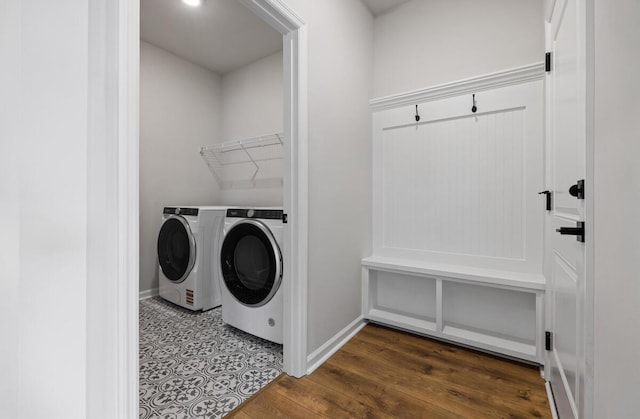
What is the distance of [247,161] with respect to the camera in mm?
3090

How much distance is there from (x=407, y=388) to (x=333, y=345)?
0.52 m

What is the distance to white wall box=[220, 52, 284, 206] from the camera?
2.89 meters

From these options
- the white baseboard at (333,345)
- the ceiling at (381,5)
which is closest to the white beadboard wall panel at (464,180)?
the white baseboard at (333,345)

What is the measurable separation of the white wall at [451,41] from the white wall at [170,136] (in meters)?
2.04

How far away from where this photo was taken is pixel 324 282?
1719mm

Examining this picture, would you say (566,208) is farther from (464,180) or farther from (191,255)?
(191,255)

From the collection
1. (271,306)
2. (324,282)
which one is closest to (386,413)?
(324,282)

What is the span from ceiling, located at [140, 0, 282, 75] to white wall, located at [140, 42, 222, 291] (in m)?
0.18

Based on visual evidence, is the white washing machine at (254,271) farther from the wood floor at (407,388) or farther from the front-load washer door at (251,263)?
the wood floor at (407,388)
